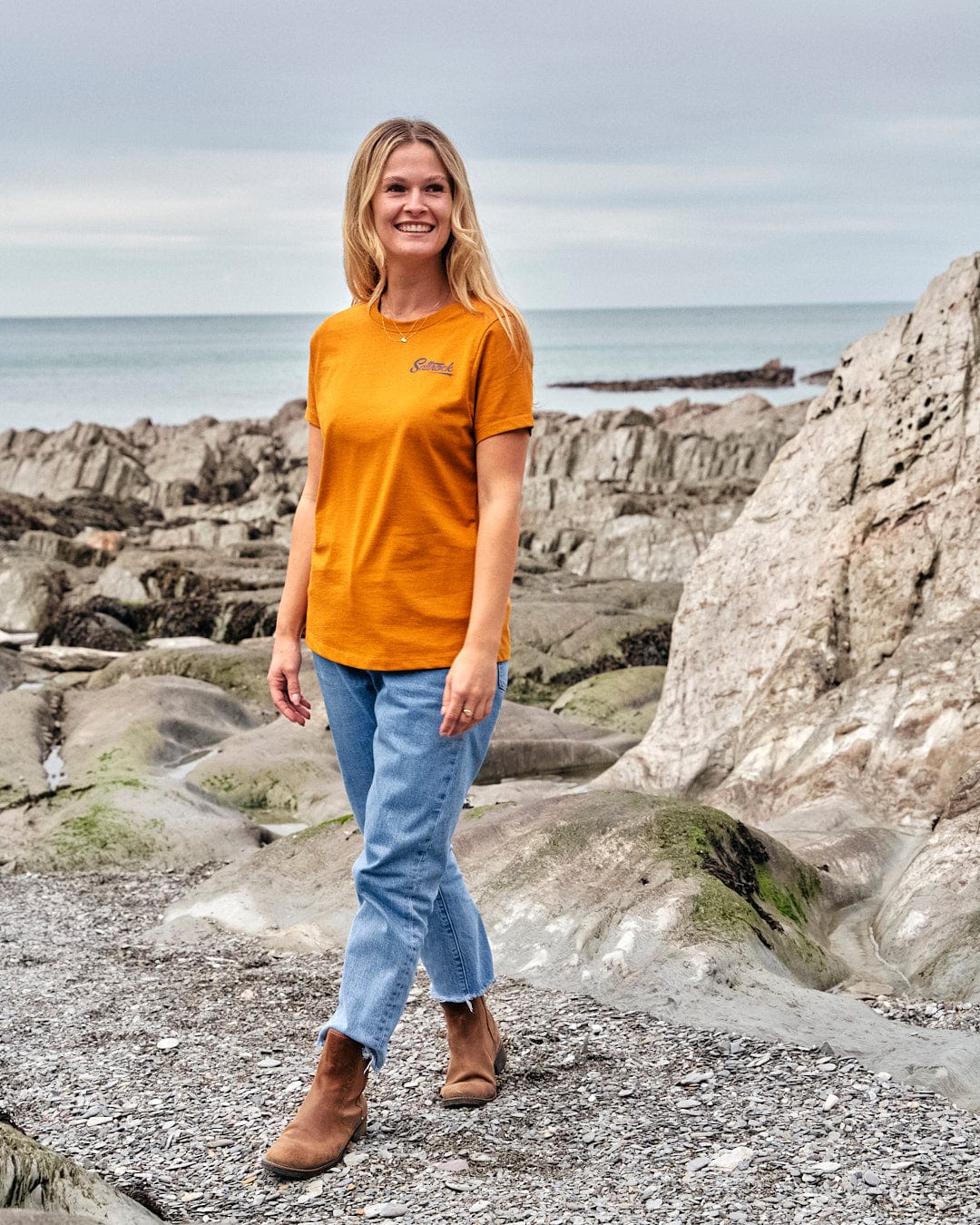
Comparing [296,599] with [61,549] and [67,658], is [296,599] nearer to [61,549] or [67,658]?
[67,658]

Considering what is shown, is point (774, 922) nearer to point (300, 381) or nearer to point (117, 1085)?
point (117, 1085)

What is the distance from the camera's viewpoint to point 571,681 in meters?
15.7

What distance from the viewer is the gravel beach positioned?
3779 millimetres

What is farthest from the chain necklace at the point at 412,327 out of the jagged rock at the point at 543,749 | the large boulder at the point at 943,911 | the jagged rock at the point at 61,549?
the jagged rock at the point at 61,549

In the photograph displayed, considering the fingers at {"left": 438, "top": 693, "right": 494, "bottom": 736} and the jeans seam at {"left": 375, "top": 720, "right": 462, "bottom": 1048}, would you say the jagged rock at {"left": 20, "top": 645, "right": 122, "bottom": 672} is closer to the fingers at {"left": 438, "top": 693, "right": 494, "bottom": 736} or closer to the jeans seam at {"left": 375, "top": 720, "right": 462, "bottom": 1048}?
the jeans seam at {"left": 375, "top": 720, "right": 462, "bottom": 1048}

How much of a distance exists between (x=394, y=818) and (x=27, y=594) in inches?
631

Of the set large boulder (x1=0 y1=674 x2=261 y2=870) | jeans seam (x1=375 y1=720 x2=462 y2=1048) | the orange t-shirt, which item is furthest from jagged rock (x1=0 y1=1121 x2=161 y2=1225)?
large boulder (x1=0 y1=674 x2=261 y2=870)

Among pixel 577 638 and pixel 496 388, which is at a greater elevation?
pixel 496 388

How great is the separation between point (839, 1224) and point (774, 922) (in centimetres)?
242

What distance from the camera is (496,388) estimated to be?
388 centimetres

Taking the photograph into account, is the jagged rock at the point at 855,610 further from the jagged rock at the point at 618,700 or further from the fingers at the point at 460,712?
the fingers at the point at 460,712

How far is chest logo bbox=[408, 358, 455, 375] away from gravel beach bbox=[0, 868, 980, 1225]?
235 centimetres

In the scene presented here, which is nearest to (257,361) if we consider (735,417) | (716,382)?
(716,382)

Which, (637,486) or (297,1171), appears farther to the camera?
(637,486)
